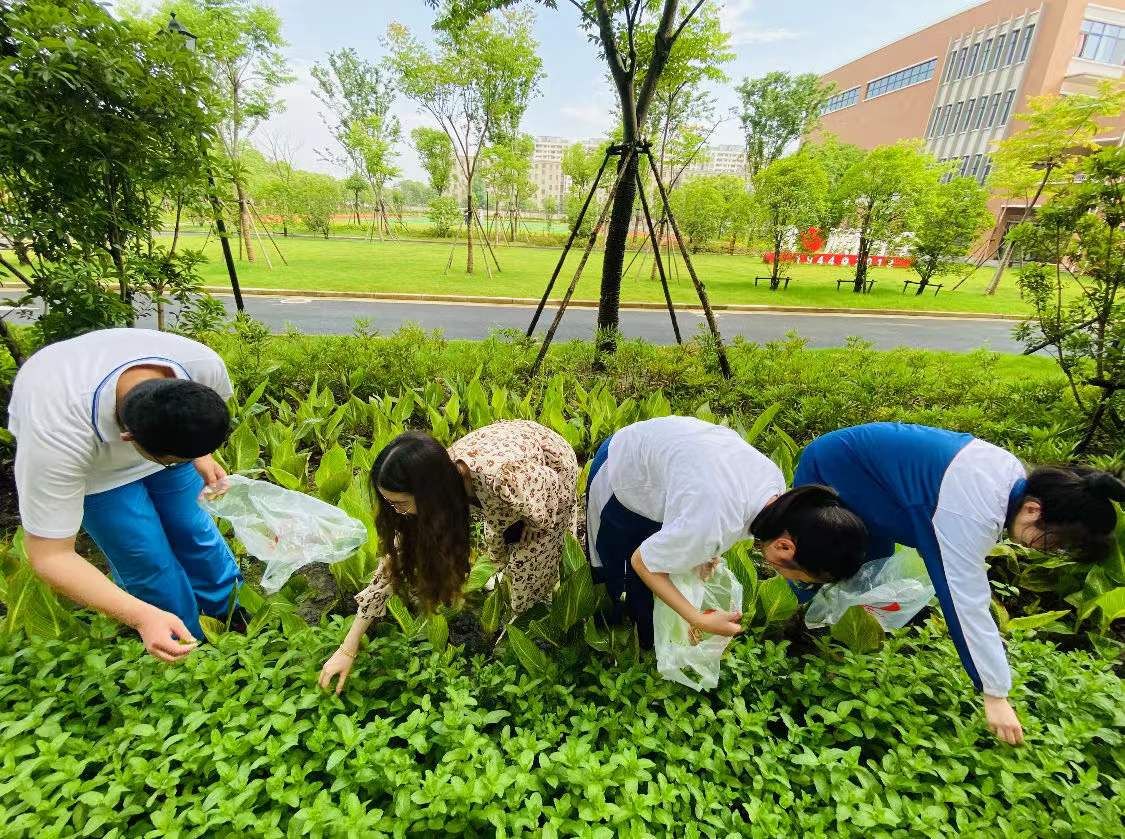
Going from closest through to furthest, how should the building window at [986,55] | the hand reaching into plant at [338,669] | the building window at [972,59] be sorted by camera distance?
the hand reaching into plant at [338,669]
the building window at [986,55]
the building window at [972,59]

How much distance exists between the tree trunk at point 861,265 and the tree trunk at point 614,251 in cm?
1055

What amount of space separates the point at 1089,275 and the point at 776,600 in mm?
3662

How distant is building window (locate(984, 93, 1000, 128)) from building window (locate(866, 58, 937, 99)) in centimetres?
447

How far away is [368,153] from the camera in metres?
15.6

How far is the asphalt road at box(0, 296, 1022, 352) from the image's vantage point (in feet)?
25.3

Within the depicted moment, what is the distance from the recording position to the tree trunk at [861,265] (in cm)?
1278

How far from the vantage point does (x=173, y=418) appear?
4.16 ft

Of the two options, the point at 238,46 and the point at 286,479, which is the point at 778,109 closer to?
the point at 238,46

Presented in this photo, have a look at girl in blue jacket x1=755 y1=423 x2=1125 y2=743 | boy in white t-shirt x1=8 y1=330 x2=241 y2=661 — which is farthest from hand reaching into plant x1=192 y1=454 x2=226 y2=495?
girl in blue jacket x1=755 y1=423 x2=1125 y2=743

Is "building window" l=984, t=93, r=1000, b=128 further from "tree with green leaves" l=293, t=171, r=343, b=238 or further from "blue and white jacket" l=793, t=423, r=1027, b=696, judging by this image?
"blue and white jacket" l=793, t=423, r=1027, b=696

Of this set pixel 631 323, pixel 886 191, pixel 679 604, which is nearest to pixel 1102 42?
pixel 886 191

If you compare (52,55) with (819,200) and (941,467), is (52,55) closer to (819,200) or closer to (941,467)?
(941,467)

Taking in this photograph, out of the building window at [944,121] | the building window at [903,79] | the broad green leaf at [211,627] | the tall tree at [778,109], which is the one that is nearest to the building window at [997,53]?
the building window at [944,121]

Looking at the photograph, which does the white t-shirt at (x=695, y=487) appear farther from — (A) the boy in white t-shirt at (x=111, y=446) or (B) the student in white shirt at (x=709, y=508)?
(A) the boy in white t-shirt at (x=111, y=446)
